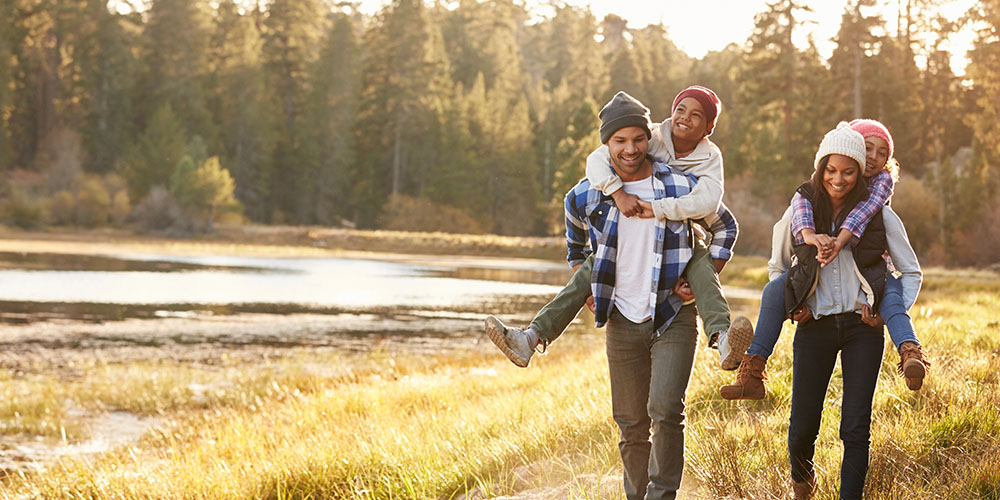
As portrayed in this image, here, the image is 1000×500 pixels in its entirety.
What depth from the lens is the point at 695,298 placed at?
371cm

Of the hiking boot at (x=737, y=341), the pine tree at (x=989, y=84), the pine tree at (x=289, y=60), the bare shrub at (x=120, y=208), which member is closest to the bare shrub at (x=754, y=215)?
the pine tree at (x=989, y=84)

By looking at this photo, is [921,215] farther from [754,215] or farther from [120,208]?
[120,208]

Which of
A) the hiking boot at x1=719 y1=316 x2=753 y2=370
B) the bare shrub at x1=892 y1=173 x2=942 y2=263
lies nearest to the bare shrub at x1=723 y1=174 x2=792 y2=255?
the bare shrub at x1=892 y1=173 x2=942 y2=263

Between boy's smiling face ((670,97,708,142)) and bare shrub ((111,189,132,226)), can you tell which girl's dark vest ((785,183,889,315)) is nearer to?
boy's smiling face ((670,97,708,142))

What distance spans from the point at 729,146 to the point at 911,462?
178 ft

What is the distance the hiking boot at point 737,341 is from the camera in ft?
10.8

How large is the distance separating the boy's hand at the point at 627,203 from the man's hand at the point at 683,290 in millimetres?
339

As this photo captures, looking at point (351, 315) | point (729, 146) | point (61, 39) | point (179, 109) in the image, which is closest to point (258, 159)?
point (179, 109)

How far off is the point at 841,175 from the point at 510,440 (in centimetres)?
289

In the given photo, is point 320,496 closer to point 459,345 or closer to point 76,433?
point 76,433

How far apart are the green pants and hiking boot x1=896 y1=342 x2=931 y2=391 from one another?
649 millimetres

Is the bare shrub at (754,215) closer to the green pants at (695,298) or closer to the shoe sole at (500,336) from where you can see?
the green pants at (695,298)

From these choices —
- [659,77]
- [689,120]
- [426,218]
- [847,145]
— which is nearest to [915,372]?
[847,145]

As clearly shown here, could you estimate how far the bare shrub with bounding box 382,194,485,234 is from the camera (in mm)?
67562
